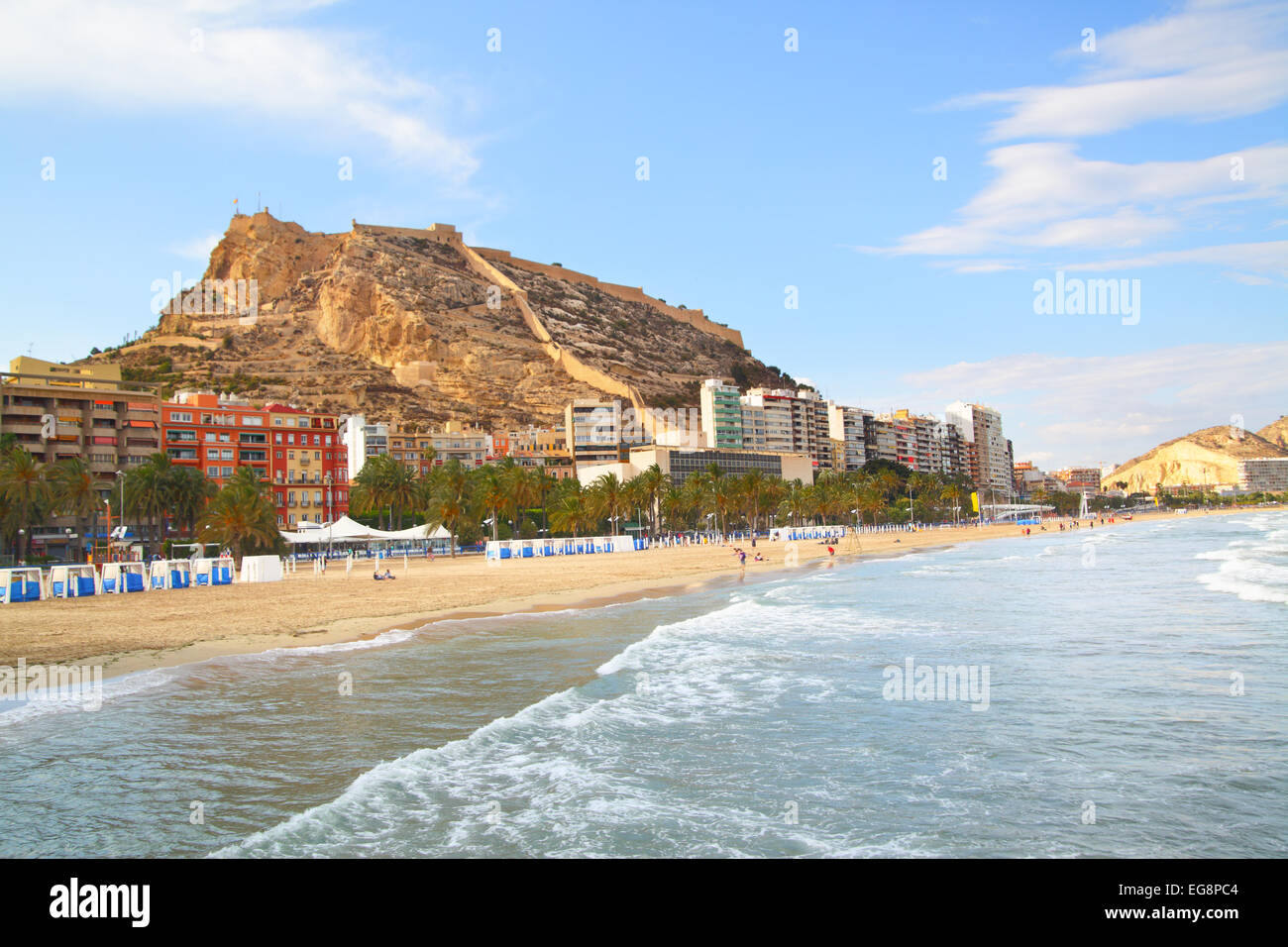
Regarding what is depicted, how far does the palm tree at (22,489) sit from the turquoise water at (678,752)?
4182 cm

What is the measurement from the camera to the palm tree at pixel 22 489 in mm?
48375

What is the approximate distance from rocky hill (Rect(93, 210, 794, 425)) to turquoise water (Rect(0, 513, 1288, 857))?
121579 millimetres

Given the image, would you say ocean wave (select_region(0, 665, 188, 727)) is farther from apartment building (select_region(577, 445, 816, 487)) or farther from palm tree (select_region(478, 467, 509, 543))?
apartment building (select_region(577, 445, 816, 487))

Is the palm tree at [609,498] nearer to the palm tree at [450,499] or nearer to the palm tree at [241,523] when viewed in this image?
the palm tree at [450,499]

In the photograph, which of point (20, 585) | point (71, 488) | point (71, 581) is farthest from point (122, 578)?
point (71, 488)

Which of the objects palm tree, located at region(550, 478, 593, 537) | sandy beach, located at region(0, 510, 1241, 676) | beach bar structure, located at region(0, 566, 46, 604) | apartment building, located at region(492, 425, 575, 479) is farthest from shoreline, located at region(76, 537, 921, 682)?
apartment building, located at region(492, 425, 575, 479)

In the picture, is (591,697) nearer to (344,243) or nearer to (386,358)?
(386,358)

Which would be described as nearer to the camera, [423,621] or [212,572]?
[423,621]

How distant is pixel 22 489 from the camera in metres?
48.5

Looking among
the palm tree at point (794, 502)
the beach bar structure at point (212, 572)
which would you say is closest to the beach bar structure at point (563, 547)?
the beach bar structure at point (212, 572)

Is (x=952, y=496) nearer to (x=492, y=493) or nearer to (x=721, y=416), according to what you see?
(x=721, y=416)

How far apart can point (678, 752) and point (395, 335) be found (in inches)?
6149

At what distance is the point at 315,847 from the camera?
271 inches

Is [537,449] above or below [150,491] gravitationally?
above
